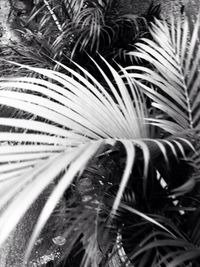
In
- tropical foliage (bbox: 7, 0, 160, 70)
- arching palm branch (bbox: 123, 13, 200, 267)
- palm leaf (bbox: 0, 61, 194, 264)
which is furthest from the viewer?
tropical foliage (bbox: 7, 0, 160, 70)

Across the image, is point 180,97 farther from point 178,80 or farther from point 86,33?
point 86,33

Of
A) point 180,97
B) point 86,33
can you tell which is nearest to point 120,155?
point 180,97

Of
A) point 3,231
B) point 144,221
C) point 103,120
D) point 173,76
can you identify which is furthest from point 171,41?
point 3,231

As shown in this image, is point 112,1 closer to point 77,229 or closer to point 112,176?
point 112,176

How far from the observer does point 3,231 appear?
1.29ft

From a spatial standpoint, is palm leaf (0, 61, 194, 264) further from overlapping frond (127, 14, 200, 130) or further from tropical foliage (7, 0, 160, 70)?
tropical foliage (7, 0, 160, 70)

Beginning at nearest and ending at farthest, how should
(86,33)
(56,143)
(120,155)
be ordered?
(56,143), (120,155), (86,33)

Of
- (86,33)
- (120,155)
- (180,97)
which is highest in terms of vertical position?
(86,33)

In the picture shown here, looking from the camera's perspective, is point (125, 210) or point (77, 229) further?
point (125, 210)

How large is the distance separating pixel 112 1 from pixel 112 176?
1238 millimetres

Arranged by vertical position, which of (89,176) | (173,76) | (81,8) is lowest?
(89,176)

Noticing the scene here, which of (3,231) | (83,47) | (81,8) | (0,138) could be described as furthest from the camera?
(81,8)

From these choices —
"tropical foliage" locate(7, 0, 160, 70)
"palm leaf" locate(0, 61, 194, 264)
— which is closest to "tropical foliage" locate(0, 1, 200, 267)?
"palm leaf" locate(0, 61, 194, 264)

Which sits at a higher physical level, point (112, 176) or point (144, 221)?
point (112, 176)
